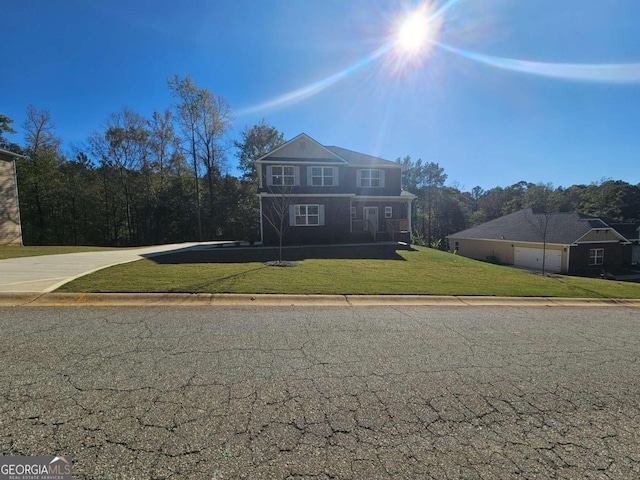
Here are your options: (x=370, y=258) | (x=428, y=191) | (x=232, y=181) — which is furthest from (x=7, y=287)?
(x=428, y=191)

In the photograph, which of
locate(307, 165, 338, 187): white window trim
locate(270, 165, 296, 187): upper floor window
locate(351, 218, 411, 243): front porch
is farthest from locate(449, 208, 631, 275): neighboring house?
locate(270, 165, 296, 187): upper floor window

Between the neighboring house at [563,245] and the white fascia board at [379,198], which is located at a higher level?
the white fascia board at [379,198]

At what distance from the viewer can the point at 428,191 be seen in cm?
5341

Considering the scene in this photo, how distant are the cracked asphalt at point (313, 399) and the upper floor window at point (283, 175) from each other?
16.0 m

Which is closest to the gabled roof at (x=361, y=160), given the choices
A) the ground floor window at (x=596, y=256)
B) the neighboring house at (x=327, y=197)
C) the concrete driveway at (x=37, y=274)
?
the neighboring house at (x=327, y=197)

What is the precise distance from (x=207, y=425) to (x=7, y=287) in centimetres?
692

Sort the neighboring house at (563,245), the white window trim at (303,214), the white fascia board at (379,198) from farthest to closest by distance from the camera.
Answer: the neighboring house at (563,245) → the white fascia board at (379,198) → the white window trim at (303,214)

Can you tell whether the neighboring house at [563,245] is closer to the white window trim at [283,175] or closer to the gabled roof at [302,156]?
the gabled roof at [302,156]

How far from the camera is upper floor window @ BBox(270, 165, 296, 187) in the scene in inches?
792

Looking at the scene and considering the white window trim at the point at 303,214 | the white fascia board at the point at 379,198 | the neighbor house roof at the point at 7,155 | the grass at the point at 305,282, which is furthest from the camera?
the white fascia board at the point at 379,198

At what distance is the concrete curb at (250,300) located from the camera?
581cm

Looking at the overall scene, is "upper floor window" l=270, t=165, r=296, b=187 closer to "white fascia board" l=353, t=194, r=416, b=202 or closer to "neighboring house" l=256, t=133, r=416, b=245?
"neighboring house" l=256, t=133, r=416, b=245

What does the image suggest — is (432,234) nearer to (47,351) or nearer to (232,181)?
(232,181)

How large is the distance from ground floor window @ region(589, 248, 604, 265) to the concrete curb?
24.5 metres
